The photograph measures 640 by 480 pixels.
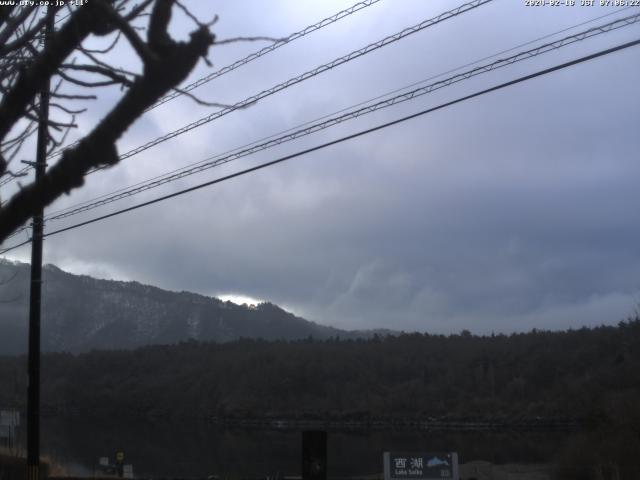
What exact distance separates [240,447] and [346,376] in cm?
5554

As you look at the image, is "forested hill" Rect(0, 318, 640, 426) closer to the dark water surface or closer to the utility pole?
the dark water surface

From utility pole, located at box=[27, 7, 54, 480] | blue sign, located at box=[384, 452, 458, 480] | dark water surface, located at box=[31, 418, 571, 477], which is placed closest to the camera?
blue sign, located at box=[384, 452, 458, 480]

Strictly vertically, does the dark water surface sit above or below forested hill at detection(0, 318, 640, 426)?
below

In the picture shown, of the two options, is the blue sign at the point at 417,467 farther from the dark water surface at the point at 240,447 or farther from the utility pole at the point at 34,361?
the dark water surface at the point at 240,447

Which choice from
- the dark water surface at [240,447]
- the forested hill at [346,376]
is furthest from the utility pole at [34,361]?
the forested hill at [346,376]

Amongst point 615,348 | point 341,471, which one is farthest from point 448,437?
point 341,471

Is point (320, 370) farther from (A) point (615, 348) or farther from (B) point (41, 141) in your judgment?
(B) point (41, 141)

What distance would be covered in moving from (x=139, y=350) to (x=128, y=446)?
8553 cm

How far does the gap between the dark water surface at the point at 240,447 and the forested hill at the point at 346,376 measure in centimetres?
1132

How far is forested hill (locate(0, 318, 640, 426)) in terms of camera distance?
103438 millimetres

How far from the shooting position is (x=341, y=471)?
163 feet

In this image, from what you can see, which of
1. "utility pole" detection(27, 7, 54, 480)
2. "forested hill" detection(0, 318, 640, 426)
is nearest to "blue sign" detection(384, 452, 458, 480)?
"utility pole" detection(27, 7, 54, 480)

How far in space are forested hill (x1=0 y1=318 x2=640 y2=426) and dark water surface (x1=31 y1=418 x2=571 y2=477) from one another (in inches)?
446

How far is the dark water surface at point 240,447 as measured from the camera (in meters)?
51.8
